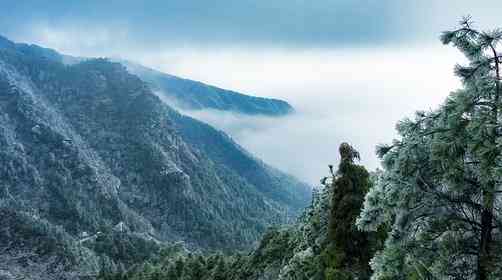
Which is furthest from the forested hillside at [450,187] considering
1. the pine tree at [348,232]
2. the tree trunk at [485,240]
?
the pine tree at [348,232]

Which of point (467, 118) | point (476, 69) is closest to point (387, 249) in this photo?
point (467, 118)

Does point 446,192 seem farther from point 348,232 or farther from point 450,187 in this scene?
point 348,232

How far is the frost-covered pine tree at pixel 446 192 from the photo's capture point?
38.7 feet

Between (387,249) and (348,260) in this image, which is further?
(348,260)

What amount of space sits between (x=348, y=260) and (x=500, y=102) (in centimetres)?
2199

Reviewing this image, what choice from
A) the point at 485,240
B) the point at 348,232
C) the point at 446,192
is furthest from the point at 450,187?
the point at 348,232

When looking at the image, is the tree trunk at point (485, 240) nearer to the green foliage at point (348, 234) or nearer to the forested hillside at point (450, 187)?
the forested hillside at point (450, 187)

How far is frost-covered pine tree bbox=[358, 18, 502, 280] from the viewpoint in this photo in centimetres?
1180

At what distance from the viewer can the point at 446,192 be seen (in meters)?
12.6

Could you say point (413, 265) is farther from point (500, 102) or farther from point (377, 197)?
point (500, 102)

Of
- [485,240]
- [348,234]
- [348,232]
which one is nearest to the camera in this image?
[485,240]

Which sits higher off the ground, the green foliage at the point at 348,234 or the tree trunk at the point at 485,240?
the green foliage at the point at 348,234

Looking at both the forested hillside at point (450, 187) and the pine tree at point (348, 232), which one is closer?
the forested hillside at point (450, 187)

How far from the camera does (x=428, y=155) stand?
488 inches
